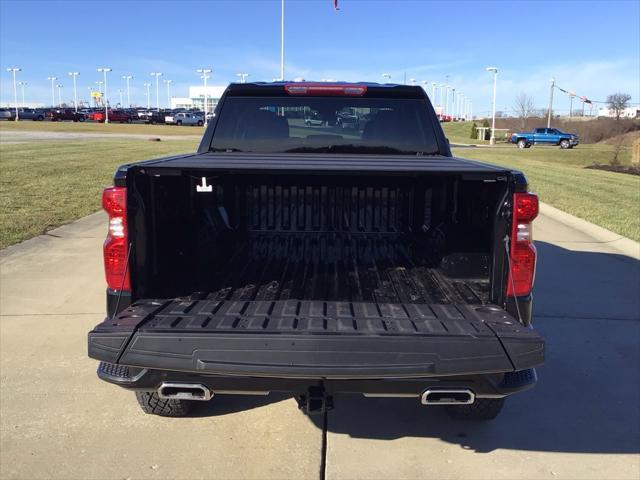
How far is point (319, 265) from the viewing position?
3.88 meters

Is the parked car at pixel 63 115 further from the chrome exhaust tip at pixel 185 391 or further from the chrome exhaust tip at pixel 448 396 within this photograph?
the chrome exhaust tip at pixel 448 396

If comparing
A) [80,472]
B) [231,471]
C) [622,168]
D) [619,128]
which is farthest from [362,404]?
[619,128]

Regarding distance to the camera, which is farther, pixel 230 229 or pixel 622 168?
pixel 622 168

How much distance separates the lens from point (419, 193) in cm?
429

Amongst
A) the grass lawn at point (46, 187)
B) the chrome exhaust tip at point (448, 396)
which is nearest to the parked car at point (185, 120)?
the grass lawn at point (46, 187)

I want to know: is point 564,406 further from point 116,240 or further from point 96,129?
point 96,129

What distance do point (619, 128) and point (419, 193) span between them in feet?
199

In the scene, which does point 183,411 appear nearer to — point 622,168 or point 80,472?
point 80,472

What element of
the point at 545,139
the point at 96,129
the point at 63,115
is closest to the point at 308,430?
the point at 96,129

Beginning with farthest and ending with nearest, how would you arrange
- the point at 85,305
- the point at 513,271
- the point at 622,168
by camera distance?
the point at 622,168, the point at 85,305, the point at 513,271

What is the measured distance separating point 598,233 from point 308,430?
24.3 feet

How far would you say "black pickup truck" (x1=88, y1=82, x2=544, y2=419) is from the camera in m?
2.57

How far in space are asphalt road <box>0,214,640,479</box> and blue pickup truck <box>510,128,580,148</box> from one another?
45345 mm

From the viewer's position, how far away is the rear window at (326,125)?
475cm
